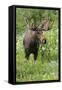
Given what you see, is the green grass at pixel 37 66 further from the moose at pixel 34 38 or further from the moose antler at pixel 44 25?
the moose antler at pixel 44 25

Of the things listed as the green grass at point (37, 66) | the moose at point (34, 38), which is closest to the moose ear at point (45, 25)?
the moose at point (34, 38)

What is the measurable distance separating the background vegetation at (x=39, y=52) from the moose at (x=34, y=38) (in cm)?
3

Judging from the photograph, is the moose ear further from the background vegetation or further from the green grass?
the green grass

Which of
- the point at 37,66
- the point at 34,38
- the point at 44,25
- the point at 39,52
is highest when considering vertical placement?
the point at 44,25

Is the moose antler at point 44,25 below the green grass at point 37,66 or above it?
above

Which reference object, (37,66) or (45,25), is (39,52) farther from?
(45,25)

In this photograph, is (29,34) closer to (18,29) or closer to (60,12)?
(18,29)

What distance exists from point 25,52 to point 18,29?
19 centimetres

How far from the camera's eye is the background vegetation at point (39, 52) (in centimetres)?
307

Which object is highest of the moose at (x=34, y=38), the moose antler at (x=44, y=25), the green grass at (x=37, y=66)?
the moose antler at (x=44, y=25)

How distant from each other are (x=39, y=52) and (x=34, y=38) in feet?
0.41

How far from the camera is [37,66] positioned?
315 cm

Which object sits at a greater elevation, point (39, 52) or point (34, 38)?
point (34, 38)

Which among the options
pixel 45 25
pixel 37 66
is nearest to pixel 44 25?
pixel 45 25
